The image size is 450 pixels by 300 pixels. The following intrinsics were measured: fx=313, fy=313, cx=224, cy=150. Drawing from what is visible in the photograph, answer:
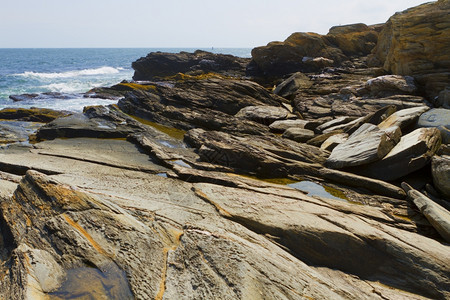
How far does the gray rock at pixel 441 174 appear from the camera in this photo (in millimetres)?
10616

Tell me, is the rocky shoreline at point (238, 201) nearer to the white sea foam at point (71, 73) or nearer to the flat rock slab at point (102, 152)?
the flat rock slab at point (102, 152)

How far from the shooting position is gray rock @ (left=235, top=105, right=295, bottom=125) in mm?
21984

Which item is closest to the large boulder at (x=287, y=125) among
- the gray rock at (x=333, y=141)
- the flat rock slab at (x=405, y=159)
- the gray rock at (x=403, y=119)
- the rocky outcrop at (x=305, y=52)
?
the gray rock at (x=333, y=141)

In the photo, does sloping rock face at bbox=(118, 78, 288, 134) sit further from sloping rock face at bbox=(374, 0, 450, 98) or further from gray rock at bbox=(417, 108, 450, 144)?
sloping rock face at bbox=(374, 0, 450, 98)

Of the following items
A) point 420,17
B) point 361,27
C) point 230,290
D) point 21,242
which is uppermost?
point 361,27

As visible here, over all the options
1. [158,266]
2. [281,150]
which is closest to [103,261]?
[158,266]

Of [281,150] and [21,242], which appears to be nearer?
[21,242]

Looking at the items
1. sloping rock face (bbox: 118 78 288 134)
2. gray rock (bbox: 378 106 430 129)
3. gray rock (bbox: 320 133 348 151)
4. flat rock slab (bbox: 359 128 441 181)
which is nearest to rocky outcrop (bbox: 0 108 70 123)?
sloping rock face (bbox: 118 78 288 134)

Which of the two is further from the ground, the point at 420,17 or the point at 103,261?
the point at 420,17

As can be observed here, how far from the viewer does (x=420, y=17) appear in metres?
23.0

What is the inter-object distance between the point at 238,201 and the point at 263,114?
13.8 meters

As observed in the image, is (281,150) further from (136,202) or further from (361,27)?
(361,27)

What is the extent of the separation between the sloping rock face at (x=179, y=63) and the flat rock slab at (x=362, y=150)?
1578 inches

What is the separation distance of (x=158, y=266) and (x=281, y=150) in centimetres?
943
